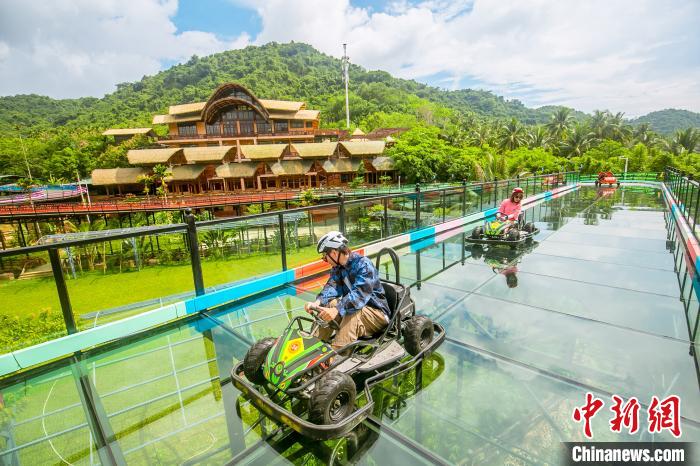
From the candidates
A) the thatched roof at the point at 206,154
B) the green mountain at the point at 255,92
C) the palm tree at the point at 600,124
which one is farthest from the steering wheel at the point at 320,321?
the green mountain at the point at 255,92

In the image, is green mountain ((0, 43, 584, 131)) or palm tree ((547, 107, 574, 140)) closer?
palm tree ((547, 107, 574, 140))

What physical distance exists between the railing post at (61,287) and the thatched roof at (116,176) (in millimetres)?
44452

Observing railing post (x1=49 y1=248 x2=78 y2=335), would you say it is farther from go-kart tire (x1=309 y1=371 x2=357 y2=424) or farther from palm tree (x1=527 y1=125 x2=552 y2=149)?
palm tree (x1=527 y1=125 x2=552 y2=149)

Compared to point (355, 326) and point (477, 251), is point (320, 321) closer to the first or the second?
point (355, 326)

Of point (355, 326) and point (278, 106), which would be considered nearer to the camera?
point (355, 326)

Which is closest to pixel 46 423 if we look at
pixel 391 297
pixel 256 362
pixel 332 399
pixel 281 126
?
pixel 256 362

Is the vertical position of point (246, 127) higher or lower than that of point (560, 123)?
higher

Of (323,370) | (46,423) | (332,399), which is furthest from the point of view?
(46,423)

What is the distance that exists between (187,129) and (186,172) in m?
16.5

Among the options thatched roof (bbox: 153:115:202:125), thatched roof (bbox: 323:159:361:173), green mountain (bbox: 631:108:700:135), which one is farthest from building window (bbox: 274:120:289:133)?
green mountain (bbox: 631:108:700:135)

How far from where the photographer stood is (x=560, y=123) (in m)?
65.7

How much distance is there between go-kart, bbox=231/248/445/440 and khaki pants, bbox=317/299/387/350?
75 mm

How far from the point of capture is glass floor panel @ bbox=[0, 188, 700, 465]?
2.56 m

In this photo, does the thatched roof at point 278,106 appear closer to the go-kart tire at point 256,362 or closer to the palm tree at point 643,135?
the go-kart tire at point 256,362
